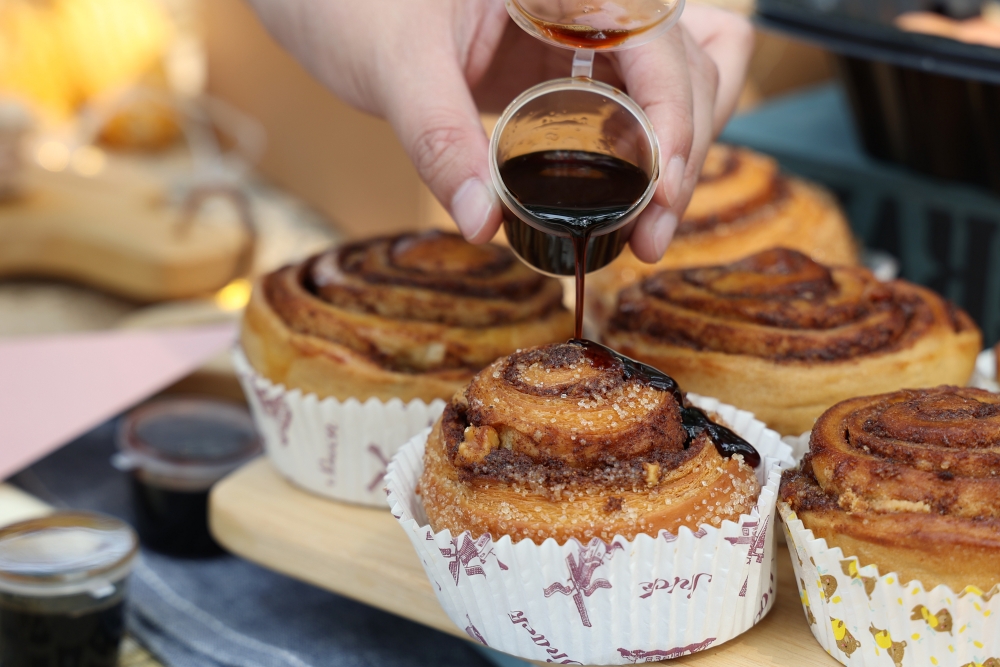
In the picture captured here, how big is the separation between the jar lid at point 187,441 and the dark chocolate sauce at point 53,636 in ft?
1.62

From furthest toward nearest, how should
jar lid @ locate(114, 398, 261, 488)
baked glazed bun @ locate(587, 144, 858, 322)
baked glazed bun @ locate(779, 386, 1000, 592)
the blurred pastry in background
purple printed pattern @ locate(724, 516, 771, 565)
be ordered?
the blurred pastry in background → baked glazed bun @ locate(587, 144, 858, 322) → jar lid @ locate(114, 398, 261, 488) → purple printed pattern @ locate(724, 516, 771, 565) → baked glazed bun @ locate(779, 386, 1000, 592)

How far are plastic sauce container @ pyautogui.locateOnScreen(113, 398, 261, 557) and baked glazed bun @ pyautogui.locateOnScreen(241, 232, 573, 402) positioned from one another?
304mm

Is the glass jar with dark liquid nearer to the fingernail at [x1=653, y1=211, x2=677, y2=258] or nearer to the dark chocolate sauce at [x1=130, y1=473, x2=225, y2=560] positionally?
the fingernail at [x1=653, y1=211, x2=677, y2=258]

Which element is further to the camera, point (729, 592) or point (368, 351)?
point (368, 351)

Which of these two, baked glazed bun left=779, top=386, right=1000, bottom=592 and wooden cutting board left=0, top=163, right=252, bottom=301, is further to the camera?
wooden cutting board left=0, top=163, right=252, bottom=301

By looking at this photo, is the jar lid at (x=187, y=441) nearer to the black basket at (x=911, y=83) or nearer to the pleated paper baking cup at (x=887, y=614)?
the pleated paper baking cup at (x=887, y=614)

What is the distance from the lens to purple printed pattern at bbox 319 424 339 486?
82.1 inches

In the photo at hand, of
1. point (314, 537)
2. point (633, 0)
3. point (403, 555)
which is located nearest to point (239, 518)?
point (314, 537)

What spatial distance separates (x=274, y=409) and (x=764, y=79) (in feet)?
11.8

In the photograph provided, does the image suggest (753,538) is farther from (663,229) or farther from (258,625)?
(258,625)

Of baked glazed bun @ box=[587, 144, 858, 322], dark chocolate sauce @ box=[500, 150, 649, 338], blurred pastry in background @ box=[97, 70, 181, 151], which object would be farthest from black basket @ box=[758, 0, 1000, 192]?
blurred pastry in background @ box=[97, 70, 181, 151]

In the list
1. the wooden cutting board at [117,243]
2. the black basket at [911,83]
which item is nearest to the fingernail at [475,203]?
the black basket at [911,83]

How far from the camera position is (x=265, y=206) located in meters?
5.83

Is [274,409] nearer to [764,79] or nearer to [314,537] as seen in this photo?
[314,537]
